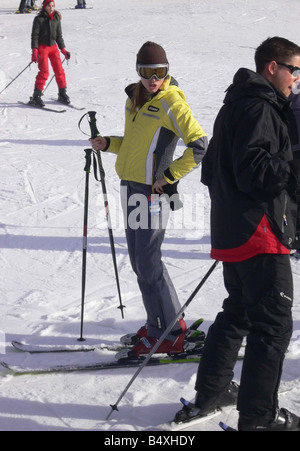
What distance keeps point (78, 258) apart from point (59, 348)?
154cm

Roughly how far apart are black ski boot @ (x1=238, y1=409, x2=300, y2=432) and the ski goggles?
1.87 meters

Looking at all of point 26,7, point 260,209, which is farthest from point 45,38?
point 26,7

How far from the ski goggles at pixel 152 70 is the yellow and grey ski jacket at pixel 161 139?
0.22ft

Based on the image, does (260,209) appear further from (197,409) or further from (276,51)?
(197,409)

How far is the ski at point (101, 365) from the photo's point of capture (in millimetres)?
3705

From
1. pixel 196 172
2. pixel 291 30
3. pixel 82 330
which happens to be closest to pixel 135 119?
pixel 82 330

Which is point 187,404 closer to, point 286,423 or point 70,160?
point 286,423

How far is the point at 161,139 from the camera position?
358cm

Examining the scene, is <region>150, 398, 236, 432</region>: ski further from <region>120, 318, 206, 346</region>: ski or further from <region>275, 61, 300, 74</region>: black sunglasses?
<region>275, 61, 300, 74</region>: black sunglasses

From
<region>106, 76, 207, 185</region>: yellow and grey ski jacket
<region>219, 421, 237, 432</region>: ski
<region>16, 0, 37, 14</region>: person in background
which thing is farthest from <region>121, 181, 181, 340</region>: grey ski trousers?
<region>16, 0, 37, 14</region>: person in background

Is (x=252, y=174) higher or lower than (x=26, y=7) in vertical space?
lower

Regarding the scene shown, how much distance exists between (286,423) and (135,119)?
1839 millimetres

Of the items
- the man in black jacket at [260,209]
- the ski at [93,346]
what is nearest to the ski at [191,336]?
the ski at [93,346]

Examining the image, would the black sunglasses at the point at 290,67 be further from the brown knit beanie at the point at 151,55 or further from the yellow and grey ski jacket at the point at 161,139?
the brown knit beanie at the point at 151,55
